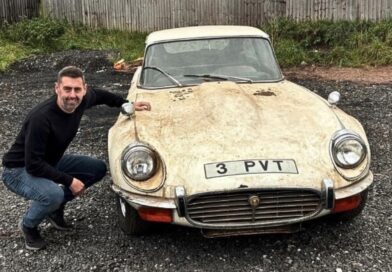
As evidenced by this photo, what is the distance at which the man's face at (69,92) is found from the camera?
4055 millimetres

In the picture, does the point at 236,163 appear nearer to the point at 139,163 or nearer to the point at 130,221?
the point at 139,163

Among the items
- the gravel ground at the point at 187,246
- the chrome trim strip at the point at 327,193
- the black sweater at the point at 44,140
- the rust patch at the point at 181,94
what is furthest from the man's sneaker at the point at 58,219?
the chrome trim strip at the point at 327,193

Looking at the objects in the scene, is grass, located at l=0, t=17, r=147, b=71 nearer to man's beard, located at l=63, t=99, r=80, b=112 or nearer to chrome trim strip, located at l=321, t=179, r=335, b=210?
man's beard, located at l=63, t=99, r=80, b=112

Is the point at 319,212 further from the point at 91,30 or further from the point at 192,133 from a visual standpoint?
the point at 91,30

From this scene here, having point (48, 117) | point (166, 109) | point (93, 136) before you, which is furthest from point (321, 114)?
point (93, 136)

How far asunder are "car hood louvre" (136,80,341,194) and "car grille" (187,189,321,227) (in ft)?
0.28

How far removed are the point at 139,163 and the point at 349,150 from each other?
5.18 ft

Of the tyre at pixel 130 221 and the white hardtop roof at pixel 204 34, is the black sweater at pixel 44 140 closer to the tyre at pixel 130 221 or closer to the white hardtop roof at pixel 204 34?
the tyre at pixel 130 221

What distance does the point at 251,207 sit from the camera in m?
3.79

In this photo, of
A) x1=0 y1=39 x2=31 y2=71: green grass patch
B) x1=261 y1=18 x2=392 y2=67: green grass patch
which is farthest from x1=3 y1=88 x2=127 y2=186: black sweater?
x1=0 y1=39 x2=31 y2=71: green grass patch

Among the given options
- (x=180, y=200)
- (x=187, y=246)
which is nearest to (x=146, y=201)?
(x=180, y=200)

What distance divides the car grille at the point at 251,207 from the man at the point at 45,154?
99 centimetres

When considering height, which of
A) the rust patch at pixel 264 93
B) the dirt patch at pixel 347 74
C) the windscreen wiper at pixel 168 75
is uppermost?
the windscreen wiper at pixel 168 75

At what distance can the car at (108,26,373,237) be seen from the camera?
378 cm
